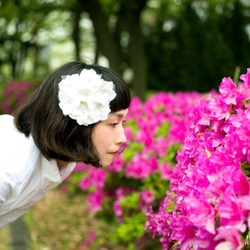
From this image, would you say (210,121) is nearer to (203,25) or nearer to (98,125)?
(98,125)

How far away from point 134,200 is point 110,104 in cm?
146

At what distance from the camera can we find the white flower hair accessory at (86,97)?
6.56 feet

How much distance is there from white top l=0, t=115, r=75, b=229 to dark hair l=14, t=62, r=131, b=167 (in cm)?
6

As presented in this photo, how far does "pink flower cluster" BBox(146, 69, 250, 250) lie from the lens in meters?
1.07

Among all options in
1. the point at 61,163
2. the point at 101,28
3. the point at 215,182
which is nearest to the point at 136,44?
the point at 101,28

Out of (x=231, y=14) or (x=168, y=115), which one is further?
(x=231, y=14)

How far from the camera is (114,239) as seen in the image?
3.84 metres

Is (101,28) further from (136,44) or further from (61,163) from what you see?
(61,163)

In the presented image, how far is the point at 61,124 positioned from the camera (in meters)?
2.08

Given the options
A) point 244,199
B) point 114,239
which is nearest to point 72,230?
point 114,239

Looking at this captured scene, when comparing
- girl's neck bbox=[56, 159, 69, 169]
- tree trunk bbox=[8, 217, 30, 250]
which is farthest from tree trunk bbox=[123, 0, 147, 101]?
girl's neck bbox=[56, 159, 69, 169]

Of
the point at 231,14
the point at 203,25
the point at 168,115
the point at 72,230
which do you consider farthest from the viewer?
the point at 231,14

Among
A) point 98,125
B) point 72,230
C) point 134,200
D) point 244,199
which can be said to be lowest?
point 72,230

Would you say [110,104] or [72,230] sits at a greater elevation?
[110,104]
